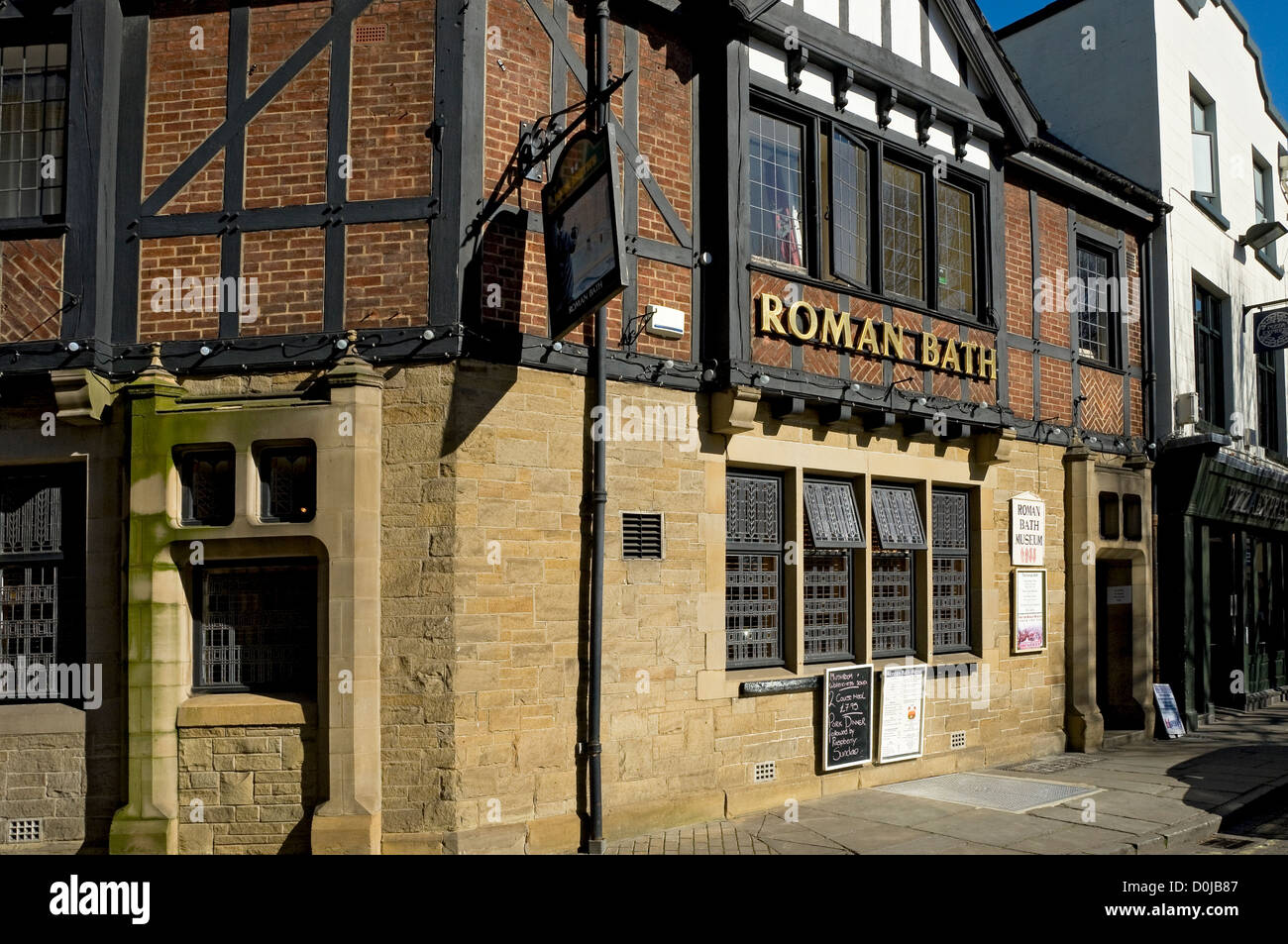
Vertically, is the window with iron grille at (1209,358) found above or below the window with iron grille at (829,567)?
above

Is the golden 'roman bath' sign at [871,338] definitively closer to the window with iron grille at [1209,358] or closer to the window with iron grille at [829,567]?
the window with iron grille at [829,567]

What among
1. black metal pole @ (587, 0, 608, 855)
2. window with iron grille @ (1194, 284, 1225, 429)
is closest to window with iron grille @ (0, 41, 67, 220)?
black metal pole @ (587, 0, 608, 855)

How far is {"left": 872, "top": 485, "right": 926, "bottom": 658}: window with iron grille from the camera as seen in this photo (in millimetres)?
11125

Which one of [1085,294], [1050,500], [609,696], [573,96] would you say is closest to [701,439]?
[609,696]

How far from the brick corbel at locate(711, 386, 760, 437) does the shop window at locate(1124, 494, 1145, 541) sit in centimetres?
739

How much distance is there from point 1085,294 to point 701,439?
762 centimetres

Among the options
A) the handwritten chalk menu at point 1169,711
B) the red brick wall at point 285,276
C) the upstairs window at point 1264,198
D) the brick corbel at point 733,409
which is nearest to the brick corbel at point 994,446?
the brick corbel at point 733,409

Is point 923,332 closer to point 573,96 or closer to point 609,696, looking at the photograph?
point 573,96

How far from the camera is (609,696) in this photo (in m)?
8.59

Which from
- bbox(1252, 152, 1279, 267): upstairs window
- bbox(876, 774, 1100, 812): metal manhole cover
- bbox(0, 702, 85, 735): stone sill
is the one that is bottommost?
bbox(876, 774, 1100, 812): metal manhole cover

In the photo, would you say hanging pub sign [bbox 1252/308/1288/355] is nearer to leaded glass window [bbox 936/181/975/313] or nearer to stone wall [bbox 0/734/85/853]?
leaded glass window [bbox 936/181/975/313]

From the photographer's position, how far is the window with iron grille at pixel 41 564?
8.34 metres

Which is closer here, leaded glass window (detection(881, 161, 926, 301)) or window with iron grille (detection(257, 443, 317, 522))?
window with iron grille (detection(257, 443, 317, 522))

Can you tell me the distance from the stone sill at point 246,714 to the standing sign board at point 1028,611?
27.3ft
